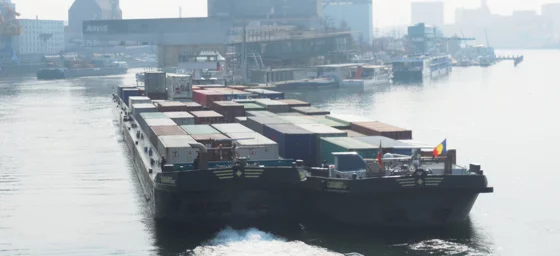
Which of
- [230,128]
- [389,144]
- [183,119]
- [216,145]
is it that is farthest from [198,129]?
[389,144]

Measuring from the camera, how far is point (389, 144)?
42469 mm

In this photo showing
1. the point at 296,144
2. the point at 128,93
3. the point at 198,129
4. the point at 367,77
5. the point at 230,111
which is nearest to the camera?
the point at 296,144

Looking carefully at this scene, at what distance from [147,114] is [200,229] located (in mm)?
18218

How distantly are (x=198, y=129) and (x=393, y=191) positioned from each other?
39.9ft

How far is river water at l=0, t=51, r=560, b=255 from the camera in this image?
3662 cm

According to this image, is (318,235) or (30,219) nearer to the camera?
(318,235)

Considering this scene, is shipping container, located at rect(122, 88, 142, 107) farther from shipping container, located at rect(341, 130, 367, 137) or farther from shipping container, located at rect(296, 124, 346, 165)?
shipping container, located at rect(296, 124, 346, 165)

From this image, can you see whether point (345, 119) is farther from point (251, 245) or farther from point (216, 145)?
point (251, 245)

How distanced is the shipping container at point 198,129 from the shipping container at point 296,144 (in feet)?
10.6

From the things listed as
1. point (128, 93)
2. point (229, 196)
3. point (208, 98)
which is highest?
point (208, 98)

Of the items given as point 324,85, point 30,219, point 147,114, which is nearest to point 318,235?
point 30,219

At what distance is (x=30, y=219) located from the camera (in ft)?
136

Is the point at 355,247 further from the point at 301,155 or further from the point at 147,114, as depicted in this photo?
the point at 147,114

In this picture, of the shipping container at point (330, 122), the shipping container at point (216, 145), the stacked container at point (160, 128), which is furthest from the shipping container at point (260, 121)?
the shipping container at point (216, 145)
